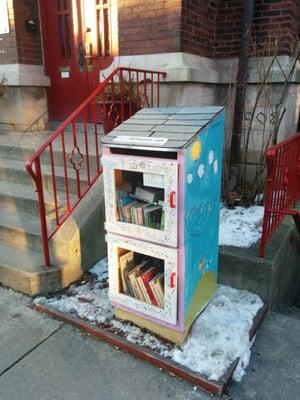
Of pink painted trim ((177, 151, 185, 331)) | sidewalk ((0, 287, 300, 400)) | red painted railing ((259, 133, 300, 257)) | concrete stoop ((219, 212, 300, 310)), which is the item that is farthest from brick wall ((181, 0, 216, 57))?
sidewalk ((0, 287, 300, 400))

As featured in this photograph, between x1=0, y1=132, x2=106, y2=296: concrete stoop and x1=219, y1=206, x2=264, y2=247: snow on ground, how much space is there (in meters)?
1.18

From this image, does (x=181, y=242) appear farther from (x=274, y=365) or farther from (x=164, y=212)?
(x=274, y=365)

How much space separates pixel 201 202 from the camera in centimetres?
225


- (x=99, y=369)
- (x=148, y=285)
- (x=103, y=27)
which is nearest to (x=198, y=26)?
(x=103, y=27)

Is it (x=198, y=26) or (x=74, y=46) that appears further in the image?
(x=74, y=46)

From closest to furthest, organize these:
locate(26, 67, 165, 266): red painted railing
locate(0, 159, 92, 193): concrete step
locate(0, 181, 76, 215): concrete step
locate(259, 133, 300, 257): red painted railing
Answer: locate(259, 133, 300, 257): red painted railing, locate(26, 67, 165, 266): red painted railing, locate(0, 181, 76, 215): concrete step, locate(0, 159, 92, 193): concrete step

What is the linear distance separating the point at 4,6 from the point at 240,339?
5571 mm

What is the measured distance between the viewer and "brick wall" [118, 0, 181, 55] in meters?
4.12

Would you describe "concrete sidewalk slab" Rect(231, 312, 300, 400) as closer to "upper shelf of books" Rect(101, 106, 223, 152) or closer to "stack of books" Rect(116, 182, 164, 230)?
"stack of books" Rect(116, 182, 164, 230)

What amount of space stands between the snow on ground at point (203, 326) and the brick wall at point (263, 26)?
3.07 meters

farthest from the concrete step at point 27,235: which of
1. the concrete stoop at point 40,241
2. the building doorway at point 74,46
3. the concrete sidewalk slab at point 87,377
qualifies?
the building doorway at point 74,46

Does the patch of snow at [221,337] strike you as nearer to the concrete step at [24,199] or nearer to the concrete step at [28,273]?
the concrete step at [28,273]

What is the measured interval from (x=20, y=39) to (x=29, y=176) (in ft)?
8.50

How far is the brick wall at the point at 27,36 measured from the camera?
210 inches
